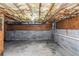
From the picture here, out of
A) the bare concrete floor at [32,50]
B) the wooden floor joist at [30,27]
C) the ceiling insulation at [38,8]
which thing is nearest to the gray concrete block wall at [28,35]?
the wooden floor joist at [30,27]

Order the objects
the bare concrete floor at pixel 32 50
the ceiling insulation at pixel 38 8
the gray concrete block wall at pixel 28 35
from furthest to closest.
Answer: the gray concrete block wall at pixel 28 35, the bare concrete floor at pixel 32 50, the ceiling insulation at pixel 38 8

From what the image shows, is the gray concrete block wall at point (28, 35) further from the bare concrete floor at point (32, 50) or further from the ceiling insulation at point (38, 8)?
the ceiling insulation at point (38, 8)

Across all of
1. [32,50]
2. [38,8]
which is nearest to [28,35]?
[32,50]

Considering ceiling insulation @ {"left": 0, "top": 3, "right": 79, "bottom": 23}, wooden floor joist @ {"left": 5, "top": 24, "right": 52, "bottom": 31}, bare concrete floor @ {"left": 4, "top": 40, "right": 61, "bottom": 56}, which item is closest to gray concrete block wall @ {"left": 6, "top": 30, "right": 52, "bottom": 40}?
wooden floor joist @ {"left": 5, "top": 24, "right": 52, "bottom": 31}

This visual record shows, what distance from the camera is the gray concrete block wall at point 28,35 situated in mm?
9406

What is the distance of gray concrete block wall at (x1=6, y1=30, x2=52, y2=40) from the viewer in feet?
30.9

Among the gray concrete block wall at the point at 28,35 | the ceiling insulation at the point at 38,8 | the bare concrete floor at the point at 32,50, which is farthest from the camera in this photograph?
A: the gray concrete block wall at the point at 28,35

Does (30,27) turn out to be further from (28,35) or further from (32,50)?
(32,50)

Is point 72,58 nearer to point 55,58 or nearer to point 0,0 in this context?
point 55,58

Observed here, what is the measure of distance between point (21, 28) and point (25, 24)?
1.31 ft

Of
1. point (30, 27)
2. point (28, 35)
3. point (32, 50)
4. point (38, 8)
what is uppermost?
point (38, 8)

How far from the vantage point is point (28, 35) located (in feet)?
31.3

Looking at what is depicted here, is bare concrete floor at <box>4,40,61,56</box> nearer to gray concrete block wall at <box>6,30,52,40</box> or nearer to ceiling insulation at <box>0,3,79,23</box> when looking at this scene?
ceiling insulation at <box>0,3,79,23</box>

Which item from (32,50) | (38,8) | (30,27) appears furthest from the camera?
(30,27)
